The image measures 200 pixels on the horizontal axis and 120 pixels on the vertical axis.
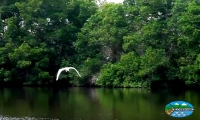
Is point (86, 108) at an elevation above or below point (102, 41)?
below

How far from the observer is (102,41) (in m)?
38.7

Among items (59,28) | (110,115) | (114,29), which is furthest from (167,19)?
(110,115)

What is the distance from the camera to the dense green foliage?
36.2 meters

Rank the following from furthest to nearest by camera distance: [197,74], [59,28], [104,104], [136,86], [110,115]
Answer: [59,28], [136,86], [197,74], [104,104], [110,115]

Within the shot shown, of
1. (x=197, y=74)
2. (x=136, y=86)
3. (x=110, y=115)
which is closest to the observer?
(x=110, y=115)

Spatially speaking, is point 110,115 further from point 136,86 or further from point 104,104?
point 136,86

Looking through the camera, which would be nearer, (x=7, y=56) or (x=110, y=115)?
(x=110, y=115)

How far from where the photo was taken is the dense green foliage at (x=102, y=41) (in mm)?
36156

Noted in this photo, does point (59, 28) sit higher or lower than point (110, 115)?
higher

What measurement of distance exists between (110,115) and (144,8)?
18.6m

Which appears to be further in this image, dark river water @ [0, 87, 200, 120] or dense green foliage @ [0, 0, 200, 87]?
dense green foliage @ [0, 0, 200, 87]

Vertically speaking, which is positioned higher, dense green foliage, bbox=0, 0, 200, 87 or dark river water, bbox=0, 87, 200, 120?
dense green foliage, bbox=0, 0, 200, 87

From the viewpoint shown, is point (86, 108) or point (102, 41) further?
point (102, 41)

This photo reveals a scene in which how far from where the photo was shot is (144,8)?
122 feet
